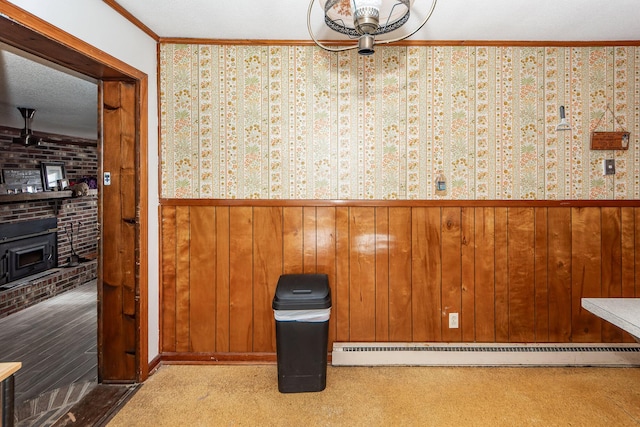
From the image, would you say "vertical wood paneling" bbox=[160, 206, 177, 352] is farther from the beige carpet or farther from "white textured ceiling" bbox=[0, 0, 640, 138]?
"white textured ceiling" bbox=[0, 0, 640, 138]

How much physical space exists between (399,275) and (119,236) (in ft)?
6.64

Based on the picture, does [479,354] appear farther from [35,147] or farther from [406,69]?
[35,147]

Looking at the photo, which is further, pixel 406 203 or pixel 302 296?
pixel 406 203

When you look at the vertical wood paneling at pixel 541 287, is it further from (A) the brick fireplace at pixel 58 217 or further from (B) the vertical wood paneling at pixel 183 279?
(A) the brick fireplace at pixel 58 217

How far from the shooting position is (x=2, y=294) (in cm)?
375

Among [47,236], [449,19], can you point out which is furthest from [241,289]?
[47,236]

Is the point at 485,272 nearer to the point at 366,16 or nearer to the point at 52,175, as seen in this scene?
the point at 366,16

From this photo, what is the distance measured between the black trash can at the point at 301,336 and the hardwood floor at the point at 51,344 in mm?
1406

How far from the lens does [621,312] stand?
1.75 metres

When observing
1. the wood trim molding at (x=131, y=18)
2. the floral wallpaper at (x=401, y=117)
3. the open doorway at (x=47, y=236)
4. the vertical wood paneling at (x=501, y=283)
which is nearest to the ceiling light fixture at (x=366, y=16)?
the floral wallpaper at (x=401, y=117)

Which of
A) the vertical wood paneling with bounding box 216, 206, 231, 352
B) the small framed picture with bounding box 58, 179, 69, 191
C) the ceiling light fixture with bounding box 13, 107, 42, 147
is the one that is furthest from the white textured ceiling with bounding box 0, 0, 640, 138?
the small framed picture with bounding box 58, 179, 69, 191

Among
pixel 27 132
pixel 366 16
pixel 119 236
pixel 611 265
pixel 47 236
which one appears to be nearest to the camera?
pixel 366 16

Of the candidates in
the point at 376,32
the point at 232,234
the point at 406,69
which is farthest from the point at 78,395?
the point at 406,69

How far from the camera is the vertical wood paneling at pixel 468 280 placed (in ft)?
8.80
